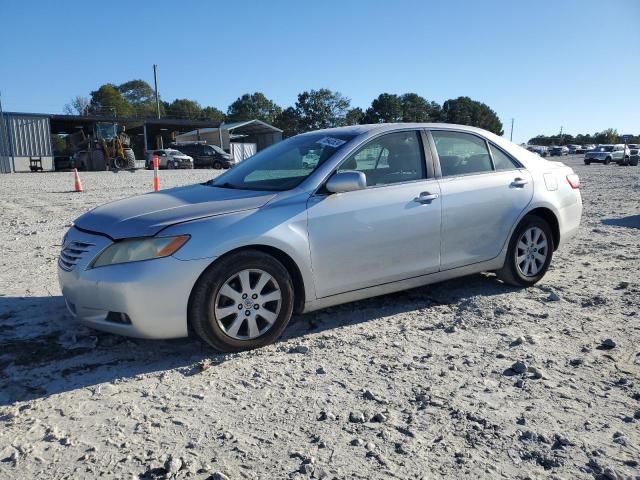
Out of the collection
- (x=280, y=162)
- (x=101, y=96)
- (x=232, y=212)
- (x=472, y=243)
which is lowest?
(x=472, y=243)

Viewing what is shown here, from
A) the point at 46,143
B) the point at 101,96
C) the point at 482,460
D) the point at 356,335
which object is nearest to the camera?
the point at 482,460

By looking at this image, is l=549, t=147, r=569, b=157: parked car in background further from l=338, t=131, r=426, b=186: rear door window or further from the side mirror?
the side mirror

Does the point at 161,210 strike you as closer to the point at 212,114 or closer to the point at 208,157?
the point at 208,157

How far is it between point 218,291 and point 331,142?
5.35ft

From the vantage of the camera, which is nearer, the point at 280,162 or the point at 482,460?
the point at 482,460

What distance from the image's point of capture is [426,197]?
4324mm

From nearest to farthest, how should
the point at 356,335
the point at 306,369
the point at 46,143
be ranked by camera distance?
the point at 306,369 → the point at 356,335 → the point at 46,143

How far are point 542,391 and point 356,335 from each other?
1381 mm

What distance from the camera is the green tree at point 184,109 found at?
98.9 metres

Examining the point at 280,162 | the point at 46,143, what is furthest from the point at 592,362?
the point at 46,143

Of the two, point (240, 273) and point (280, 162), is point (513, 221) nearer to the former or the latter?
point (280, 162)

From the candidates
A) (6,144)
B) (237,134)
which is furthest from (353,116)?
(6,144)

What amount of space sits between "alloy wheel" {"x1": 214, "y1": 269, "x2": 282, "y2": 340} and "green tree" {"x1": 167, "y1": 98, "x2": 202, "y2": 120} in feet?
326

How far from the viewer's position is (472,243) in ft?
15.1
